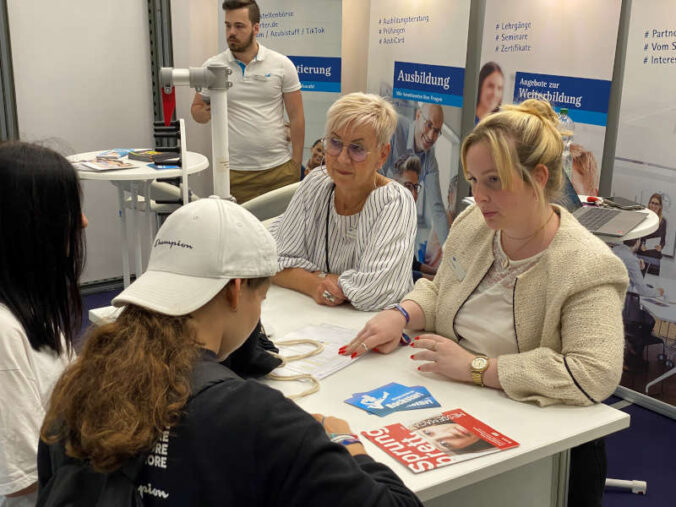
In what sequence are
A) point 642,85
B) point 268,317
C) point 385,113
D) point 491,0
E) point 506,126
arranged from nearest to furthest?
point 506,126 → point 268,317 → point 385,113 → point 642,85 → point 491,0

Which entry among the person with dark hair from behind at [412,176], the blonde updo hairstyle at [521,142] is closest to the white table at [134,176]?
the person with dark hair from behind at [412,176]

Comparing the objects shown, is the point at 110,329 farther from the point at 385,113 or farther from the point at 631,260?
the point at 631,260

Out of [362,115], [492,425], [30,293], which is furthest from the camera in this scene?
[362,115]

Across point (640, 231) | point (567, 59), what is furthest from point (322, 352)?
point (567, 59)

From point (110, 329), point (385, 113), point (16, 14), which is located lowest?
point (110, 329)

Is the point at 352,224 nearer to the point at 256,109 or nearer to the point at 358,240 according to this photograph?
the point at 358,240

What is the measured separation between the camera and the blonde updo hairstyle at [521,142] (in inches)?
71.5

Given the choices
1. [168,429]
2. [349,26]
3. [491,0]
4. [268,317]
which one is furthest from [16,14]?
[168,429]

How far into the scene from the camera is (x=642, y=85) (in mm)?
3258

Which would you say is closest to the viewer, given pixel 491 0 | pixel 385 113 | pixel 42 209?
pixel 42 209

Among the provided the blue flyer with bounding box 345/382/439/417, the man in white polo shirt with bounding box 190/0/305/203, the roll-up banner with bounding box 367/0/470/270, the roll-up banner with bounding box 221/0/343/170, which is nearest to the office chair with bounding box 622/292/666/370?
the roll-up banner with bounding box 367/0/470/270

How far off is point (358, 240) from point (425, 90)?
7.98ft

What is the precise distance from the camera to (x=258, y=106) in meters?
4.92

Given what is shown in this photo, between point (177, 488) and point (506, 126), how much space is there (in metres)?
1.26
